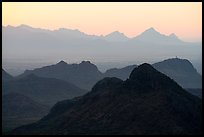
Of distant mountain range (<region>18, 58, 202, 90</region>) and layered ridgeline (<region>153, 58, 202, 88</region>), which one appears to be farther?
distant mountain range (<region>18, 58, 202, 90</region>)

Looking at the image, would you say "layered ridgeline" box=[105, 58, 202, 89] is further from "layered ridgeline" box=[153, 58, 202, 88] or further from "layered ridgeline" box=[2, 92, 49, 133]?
"layered ridgeline" box=[2, 92, 49, 133]

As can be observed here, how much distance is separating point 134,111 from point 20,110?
158 feet

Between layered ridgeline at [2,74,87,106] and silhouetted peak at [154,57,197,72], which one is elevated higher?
layered ridgeline at [2,74,87,106]

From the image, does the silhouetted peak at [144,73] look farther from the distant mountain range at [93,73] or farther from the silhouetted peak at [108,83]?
the distant mountain range at [93,73]

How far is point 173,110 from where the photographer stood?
5297cm

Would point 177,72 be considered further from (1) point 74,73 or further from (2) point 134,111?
(2) point 134,111

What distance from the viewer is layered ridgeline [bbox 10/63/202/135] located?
50719 mm

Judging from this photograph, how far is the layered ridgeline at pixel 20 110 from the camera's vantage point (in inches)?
3344

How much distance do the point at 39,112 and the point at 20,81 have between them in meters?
44.7

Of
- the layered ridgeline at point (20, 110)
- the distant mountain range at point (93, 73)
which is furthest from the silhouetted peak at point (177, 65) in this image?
the layered ridgeline at point (20, 110)

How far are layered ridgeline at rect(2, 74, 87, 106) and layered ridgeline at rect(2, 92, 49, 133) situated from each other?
18348 mm

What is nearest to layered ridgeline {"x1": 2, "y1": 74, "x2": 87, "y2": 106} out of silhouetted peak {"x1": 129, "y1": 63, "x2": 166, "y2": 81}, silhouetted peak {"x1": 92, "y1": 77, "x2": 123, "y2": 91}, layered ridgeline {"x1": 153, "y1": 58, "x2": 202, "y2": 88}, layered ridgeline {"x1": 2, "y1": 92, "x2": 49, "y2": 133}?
layered ridgeline {"x1": 2, "y1": 92, "x2": 49, "y2": 133}

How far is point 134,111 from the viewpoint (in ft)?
182

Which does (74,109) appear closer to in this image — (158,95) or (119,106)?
(119,106)
